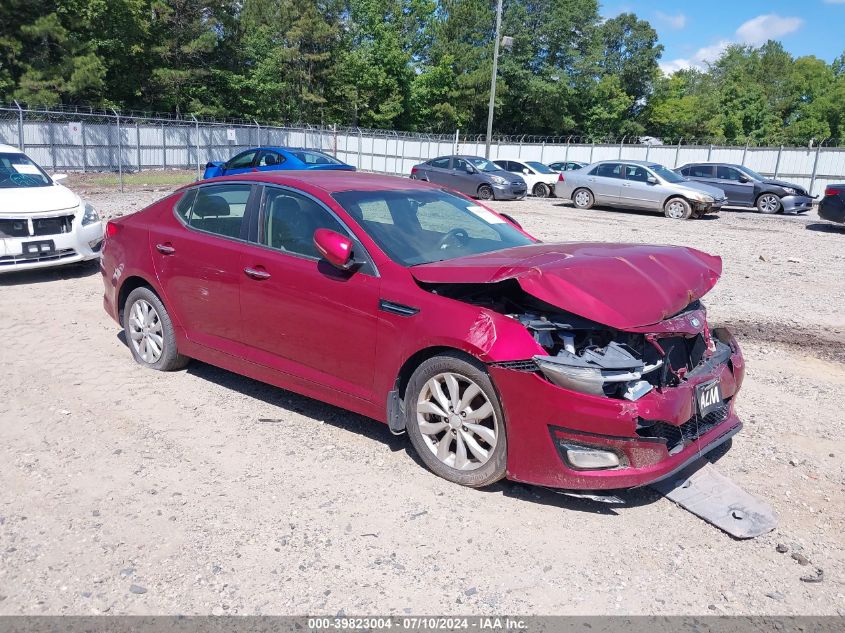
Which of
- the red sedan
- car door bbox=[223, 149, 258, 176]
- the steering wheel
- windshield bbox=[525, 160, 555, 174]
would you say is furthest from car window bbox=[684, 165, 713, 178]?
the steering wheel

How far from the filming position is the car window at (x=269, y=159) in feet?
58.3

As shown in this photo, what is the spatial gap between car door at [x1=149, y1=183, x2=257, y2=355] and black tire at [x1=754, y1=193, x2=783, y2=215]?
2112 cm

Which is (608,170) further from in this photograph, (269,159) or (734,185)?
(269,159)

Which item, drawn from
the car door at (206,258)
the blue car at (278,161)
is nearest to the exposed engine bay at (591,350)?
the car door at (206,258)

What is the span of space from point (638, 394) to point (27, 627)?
114 inches

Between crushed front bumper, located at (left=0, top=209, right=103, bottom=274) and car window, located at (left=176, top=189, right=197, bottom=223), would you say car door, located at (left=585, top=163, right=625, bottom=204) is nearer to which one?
crushed front bumper, located at (left=0, top=209, right=103, bottom=274)

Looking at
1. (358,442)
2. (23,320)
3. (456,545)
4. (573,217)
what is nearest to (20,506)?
(358,442)

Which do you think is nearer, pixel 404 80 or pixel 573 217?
pixel 573 217

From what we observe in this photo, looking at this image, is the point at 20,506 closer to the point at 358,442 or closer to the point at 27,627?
the point at 27,627

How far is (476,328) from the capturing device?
3674 millimetres

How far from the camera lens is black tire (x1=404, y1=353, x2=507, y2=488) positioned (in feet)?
12.1

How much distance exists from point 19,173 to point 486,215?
24.1 ft

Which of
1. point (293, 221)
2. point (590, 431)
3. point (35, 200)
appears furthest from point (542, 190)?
point (590, 431)

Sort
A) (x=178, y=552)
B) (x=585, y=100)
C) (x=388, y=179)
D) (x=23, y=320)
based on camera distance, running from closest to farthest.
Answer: (x=178, y=552)
(x=388, y=179)
(x=23, y=320)
(x=585, y=100)
